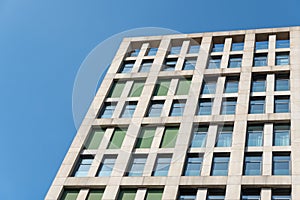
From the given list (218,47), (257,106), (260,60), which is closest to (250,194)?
(257,106)

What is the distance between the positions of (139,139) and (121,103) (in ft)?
12.0

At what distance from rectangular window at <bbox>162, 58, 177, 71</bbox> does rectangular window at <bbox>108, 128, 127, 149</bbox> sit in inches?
240

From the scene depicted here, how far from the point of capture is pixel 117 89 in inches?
1222

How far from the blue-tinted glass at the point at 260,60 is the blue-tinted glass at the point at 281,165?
835cm

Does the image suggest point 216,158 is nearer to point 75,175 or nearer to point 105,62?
point 75,175

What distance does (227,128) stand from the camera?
85.1 ft

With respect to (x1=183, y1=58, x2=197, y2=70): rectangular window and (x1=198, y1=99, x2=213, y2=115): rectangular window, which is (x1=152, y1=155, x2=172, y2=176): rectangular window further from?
(x1=183, y1=58, x2=197, y2=70): rectangular window

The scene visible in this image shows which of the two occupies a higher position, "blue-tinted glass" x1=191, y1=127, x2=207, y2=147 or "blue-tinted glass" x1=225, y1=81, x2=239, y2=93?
"blue-tinted glass" x1=225, y1=81, x2=239, y2=93

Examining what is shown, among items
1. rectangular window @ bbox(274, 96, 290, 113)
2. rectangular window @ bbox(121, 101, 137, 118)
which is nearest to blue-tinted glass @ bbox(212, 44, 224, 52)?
rectangular window @ bbox(274, 96, 290, 113)

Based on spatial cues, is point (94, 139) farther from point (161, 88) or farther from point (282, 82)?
point (282, 82)

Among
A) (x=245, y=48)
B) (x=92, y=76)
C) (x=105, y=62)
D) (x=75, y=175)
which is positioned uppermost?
(x=245, y=48)

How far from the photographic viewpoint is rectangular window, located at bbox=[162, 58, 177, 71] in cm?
3174

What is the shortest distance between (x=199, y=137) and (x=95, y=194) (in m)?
5.91

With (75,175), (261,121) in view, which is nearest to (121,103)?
(75,175)
